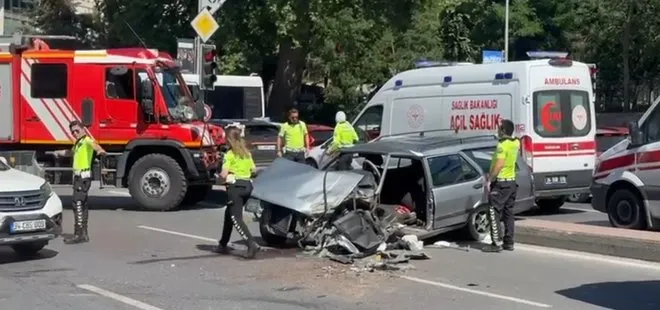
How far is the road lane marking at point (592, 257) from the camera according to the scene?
12.9 meters

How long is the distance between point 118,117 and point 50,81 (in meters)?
1.45

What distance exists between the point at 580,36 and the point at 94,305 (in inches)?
1476

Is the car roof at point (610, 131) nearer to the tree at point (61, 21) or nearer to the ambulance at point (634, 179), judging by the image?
the ambulance at point (634, 179)

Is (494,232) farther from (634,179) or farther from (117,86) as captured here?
(117,86)

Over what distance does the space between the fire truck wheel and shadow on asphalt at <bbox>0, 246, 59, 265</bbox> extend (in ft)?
15.6

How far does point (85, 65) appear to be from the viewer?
62.3ft

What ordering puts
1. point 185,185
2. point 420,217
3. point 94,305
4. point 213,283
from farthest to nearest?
point 185,185
point 420,217
point 213,283
point 94,305

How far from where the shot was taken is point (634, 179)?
15695 millimetres

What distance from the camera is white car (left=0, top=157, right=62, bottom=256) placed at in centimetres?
1259

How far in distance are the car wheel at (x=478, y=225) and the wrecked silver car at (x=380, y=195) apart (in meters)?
0.01

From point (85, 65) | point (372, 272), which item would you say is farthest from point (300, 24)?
point (372, 272)

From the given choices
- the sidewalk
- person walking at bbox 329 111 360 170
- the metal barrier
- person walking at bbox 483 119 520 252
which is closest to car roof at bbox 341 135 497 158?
person walking at bbox 483 119 520 252

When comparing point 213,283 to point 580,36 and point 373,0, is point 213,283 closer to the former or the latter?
point 373,0

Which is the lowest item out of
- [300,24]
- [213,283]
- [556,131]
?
[213,283]
